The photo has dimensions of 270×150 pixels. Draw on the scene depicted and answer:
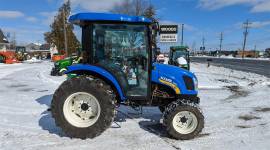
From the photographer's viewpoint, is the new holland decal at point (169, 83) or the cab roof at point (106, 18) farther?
the new holland decal at point (169, 83)

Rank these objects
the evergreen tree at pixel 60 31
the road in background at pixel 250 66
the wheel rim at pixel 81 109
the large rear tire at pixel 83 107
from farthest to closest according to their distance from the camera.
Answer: the evergreen tree at pixel 60 31, the road in background at pixel 250 66, the wheel rim at pixel 81 109, the large rear tire at pixel 83 107

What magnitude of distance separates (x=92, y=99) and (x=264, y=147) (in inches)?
130

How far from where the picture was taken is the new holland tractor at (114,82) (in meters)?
6.30

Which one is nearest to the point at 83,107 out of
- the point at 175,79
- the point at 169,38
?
the point at 175,79

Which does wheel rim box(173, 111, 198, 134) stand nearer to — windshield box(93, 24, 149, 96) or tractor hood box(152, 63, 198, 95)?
tractor hood box(152, 63, 198, 95)

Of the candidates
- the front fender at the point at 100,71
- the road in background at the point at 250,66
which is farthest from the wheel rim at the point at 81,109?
the road in background at the point at 250,66

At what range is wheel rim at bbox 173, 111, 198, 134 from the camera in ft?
21.0

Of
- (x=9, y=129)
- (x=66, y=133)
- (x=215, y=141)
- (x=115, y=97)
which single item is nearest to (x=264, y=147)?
(x=215, y=141)

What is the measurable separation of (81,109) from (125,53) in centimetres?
142

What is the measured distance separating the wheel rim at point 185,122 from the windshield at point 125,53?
0.83 metres

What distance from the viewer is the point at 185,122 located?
21.2ft

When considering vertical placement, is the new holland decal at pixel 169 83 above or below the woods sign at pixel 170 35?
below

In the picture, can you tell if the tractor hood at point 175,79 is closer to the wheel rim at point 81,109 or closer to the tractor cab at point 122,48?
the tractor cab at point 122,48

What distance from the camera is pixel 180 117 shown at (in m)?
6.44
